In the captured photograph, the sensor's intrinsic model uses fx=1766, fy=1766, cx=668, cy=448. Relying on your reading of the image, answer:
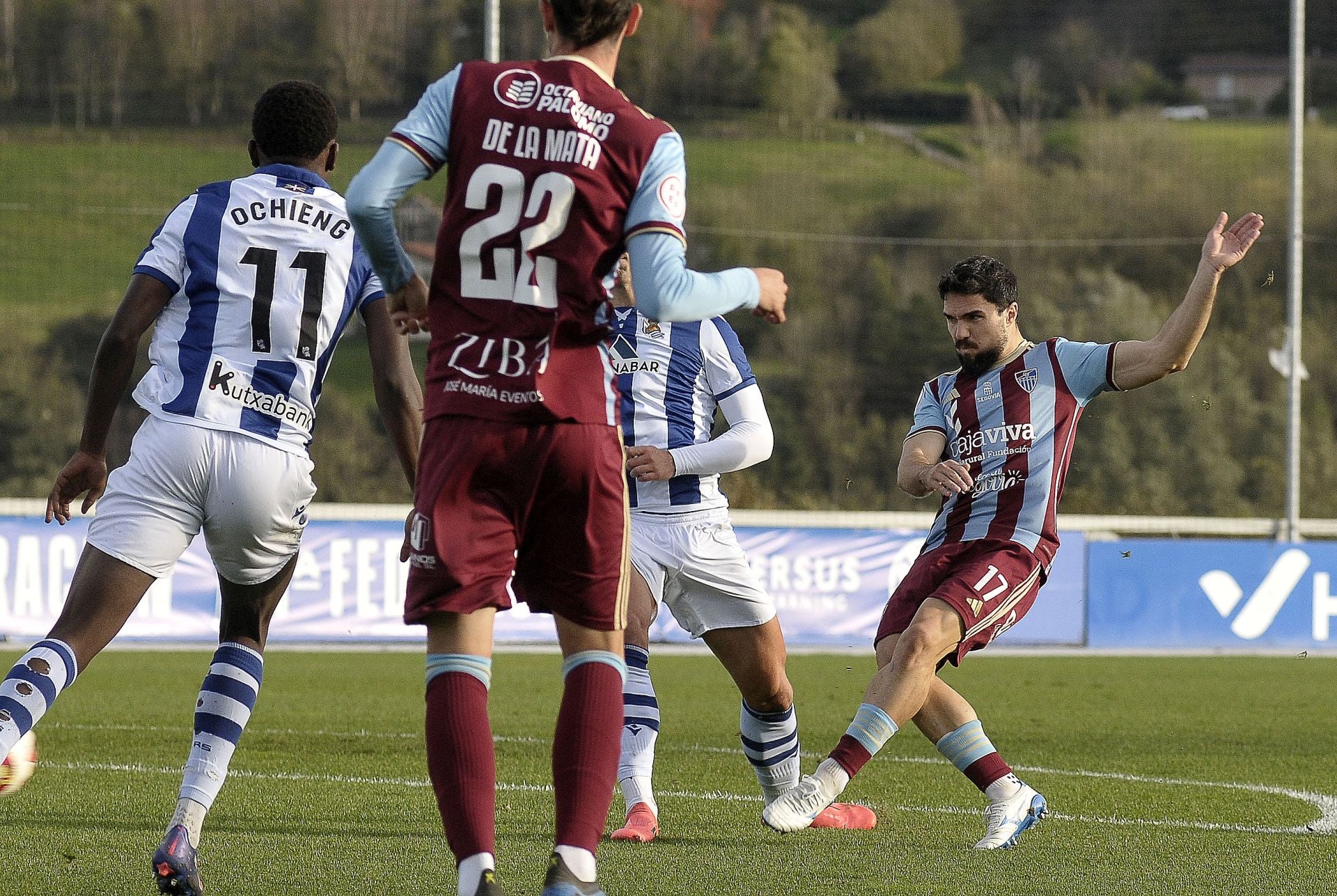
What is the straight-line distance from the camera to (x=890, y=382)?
2992 cm

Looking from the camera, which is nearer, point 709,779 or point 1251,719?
point 709,779

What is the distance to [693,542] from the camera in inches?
234

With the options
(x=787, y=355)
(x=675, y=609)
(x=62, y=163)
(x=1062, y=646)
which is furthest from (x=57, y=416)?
(x=675, y=609)

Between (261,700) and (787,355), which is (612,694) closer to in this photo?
(261,700)

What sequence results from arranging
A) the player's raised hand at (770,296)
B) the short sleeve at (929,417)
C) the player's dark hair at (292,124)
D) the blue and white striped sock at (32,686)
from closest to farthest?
the player's raised hand at (770,296) → the blue and white striped sock at (32,686) → the player's dark hair at (292,124) → the short sleeve at (929,417)

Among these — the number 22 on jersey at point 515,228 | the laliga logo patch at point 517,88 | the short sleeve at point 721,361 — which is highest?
the laliga logo patch at point 517,88

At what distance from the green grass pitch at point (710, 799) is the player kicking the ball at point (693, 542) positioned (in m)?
0.26

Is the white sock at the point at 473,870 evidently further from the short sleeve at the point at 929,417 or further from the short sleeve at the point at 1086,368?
the short sleeve at the point at 1086,368

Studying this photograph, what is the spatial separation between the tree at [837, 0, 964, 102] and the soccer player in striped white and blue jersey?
36629mm

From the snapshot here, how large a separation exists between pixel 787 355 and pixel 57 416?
13174 mm

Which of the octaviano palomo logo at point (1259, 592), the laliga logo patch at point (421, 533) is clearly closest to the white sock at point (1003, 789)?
the laliga logo patch at point (421, 533)

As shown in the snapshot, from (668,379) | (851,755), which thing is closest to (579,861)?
(851,755)

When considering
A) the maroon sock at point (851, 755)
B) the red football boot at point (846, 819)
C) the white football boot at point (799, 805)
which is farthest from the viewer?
the red football boot at point (846, 819)

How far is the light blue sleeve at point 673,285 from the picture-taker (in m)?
3.47
